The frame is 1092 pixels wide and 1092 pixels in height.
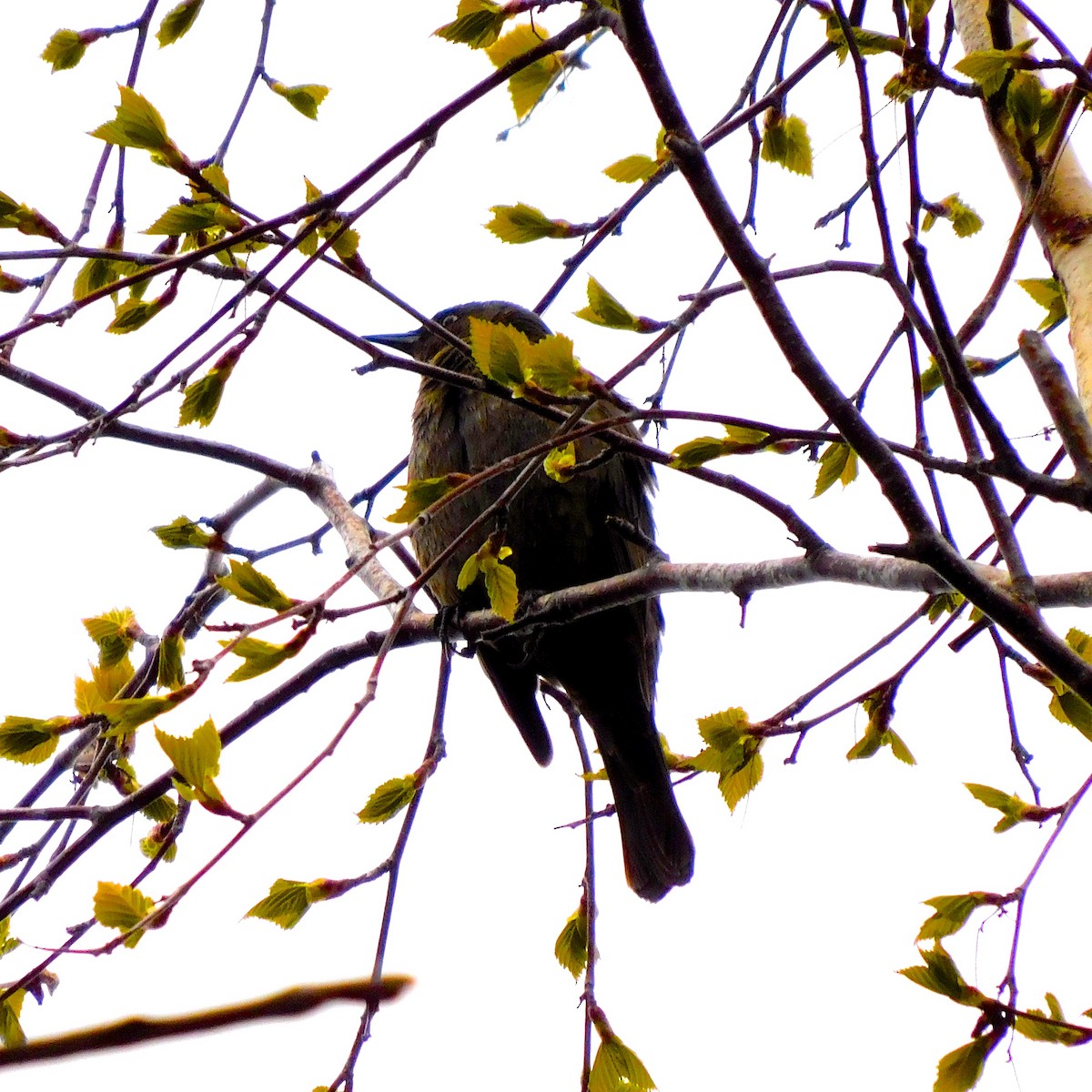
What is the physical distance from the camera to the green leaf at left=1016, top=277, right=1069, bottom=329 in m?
2.76

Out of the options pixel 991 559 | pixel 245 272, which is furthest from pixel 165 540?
pixel 991 559

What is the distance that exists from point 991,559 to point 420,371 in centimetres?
131

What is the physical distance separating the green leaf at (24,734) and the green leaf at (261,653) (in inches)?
21.0

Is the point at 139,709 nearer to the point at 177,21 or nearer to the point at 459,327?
the point at 177,21

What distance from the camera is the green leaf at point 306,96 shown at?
255 cm

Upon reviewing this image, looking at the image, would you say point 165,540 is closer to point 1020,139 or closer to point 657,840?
point 1020,139

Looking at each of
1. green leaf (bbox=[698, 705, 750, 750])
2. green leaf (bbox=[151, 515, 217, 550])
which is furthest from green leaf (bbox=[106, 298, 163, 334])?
green leaf (bbox=[698, 705, 750, 750])

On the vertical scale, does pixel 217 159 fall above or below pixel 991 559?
above

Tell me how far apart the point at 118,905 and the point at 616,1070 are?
0.98 m

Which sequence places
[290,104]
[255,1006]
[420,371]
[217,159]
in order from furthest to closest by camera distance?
1. [217,159]
2. [290,104]
3. [420,371]
4. [255,1006]

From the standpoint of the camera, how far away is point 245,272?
7.30 feet

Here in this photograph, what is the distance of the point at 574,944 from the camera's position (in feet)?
8.68

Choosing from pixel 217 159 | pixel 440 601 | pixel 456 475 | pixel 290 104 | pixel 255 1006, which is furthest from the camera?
pixel 440 601

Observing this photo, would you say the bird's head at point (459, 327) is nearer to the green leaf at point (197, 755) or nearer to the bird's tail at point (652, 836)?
the bird's tail at point (652, 836)
